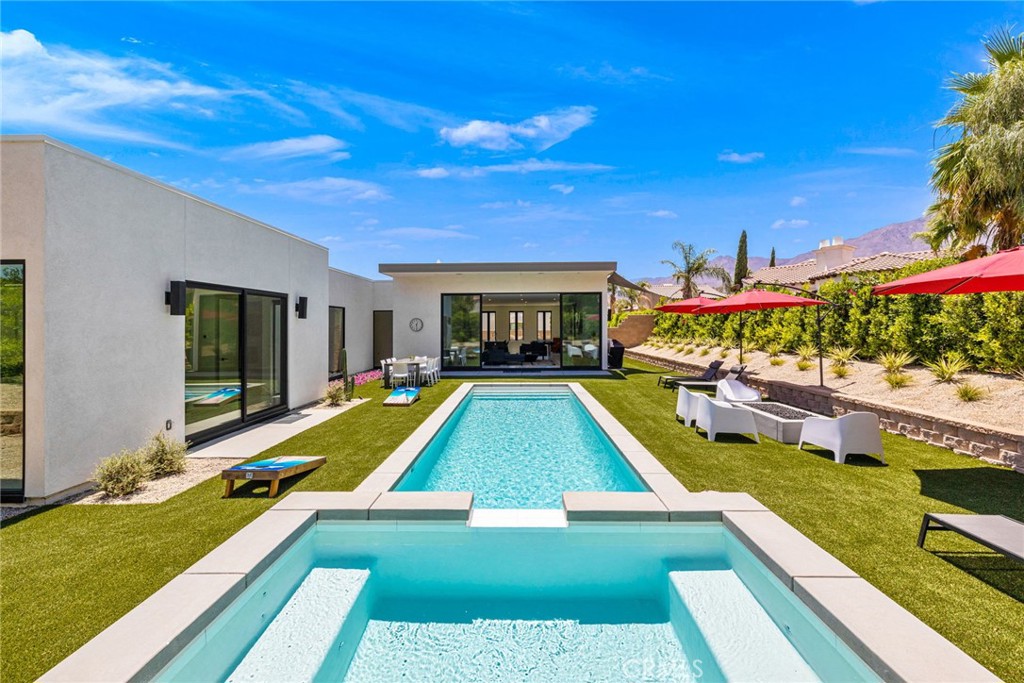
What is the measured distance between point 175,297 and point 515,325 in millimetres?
15572

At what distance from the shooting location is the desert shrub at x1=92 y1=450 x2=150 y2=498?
4.97 m

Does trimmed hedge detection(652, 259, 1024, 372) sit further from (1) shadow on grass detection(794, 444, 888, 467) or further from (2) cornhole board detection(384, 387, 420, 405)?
(2) cornhole board detection(384, 387, 420, 405)

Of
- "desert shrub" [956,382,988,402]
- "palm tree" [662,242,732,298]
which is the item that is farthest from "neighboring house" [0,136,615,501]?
"palm tree" [662,242,732,298]

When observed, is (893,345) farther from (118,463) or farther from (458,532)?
(118,463)

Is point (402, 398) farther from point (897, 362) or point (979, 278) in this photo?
point (897, 362)

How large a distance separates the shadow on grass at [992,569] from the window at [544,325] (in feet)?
57.7

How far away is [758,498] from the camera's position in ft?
15.7

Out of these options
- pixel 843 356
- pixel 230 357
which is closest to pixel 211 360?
pixel 230 357

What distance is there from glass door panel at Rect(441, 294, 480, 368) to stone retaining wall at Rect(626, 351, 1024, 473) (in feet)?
33.3

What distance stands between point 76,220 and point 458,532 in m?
5.27

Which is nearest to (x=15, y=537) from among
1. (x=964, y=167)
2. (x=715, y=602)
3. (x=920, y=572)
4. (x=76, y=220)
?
(x=76, y=220)

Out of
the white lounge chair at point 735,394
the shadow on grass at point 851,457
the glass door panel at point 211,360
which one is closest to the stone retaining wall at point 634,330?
the white lounge chair at point 735,394

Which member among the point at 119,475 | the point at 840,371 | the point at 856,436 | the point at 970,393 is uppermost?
the point at 840,371

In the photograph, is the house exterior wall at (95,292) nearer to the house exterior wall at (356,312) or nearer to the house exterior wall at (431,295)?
the house exterior wall at (356,312)
